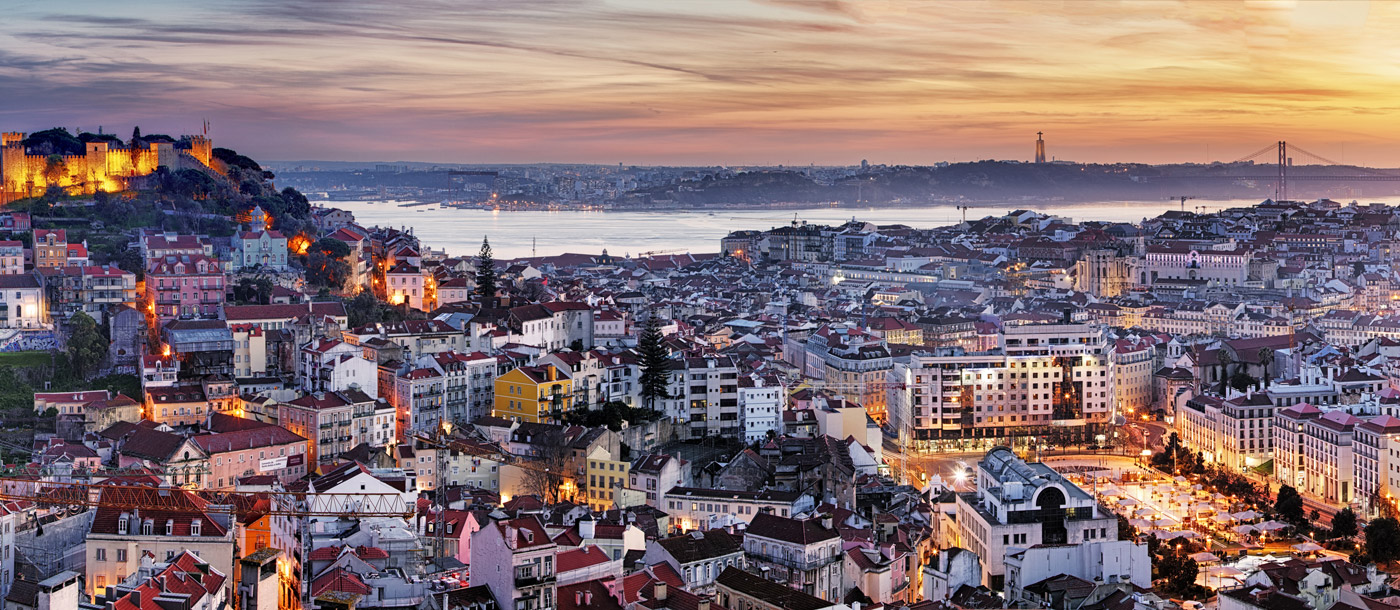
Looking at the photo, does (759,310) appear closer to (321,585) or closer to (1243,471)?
(1243,471)

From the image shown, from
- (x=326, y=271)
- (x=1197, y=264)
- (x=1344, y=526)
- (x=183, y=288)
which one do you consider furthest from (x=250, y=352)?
(x=1197, y=264)

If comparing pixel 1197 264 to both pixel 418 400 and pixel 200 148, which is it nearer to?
pixel 200 148

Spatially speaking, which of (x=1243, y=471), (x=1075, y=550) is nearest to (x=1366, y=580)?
(x=1075, y=550)

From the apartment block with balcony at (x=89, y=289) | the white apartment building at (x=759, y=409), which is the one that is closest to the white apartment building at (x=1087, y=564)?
the white apartment building at (x=759, y=409)

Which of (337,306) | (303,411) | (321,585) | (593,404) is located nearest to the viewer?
(321,585)

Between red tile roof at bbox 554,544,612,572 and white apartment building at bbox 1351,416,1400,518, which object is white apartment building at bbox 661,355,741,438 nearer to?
white apartment building at bbox 1351,416,1400,518
